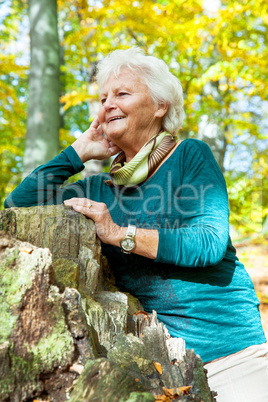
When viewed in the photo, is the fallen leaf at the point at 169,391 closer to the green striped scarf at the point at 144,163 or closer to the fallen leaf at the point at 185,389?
the fallen leaf at the point at 185,389

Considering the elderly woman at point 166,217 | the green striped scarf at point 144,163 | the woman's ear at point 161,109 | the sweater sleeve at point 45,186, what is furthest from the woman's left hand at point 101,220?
the woman's ear at point 161,109

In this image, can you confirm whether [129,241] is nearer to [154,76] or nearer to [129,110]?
[129,110]

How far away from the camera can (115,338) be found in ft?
4.99

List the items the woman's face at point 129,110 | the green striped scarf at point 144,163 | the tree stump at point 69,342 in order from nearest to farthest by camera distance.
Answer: the tree stump at point 69,342 → the green striped scarf at point 144,163 → the woman's face at point 129,110

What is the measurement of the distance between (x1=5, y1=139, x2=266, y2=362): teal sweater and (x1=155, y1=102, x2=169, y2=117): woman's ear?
0.98 ft

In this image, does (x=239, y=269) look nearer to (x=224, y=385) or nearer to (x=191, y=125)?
(x=224, y=385)

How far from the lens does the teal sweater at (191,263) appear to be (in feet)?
5.70

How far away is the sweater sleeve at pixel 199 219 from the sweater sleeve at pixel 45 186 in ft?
2.60

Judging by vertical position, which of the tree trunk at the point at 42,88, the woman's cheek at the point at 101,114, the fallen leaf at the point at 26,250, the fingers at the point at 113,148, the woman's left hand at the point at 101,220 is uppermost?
the tree trunk at the point at 42,88

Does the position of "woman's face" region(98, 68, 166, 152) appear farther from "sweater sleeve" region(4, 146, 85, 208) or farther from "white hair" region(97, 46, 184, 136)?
"sweater sleeve" region(4, 146, 85, 208)

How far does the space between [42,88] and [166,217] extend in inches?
150

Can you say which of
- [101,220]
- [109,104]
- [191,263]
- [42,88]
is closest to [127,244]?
[101,220]

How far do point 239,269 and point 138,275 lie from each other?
567mm

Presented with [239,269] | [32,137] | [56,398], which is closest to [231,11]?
[32,137]
